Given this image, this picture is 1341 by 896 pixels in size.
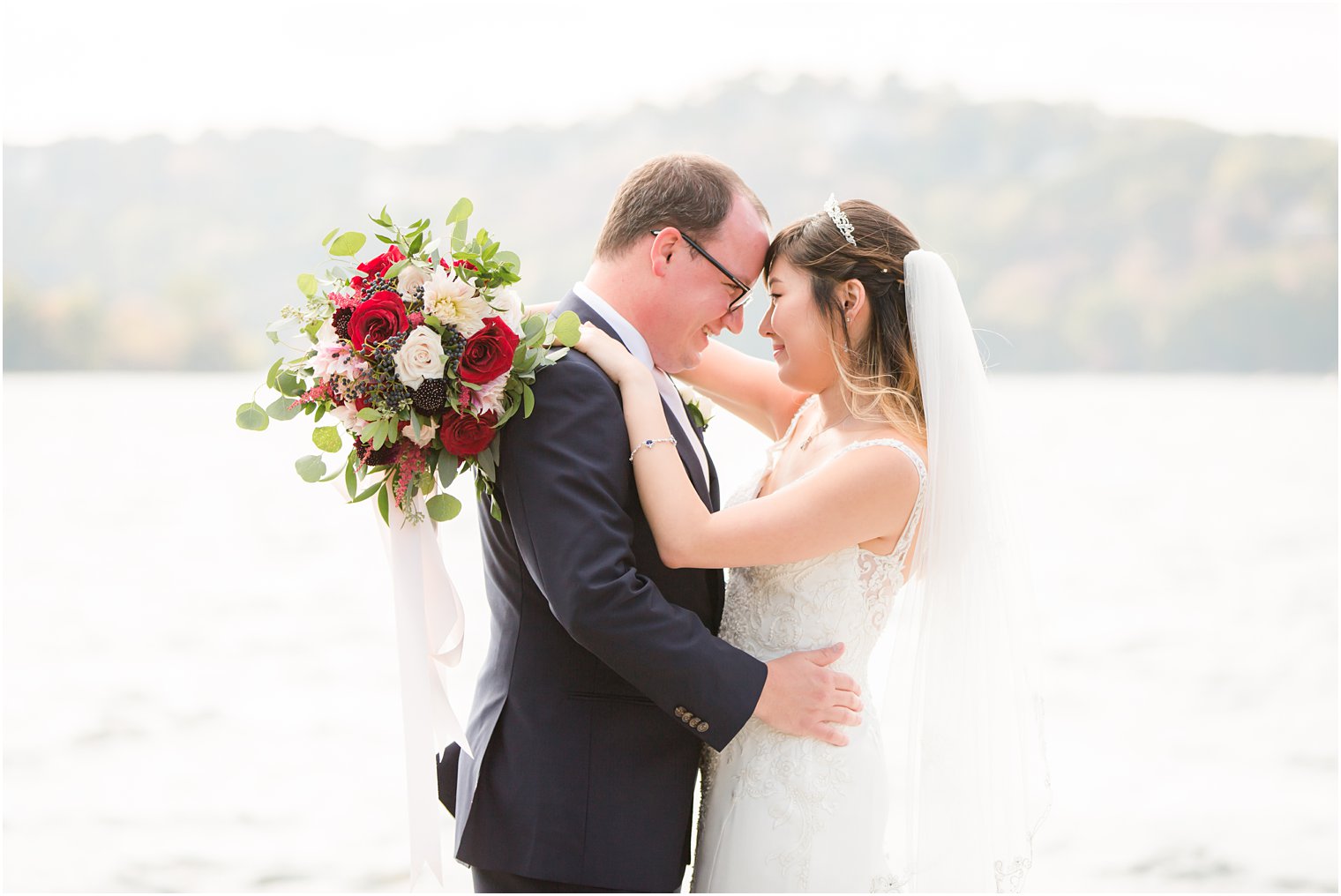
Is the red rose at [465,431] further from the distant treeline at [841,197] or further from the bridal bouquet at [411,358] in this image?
the distant treeline at [841,197]

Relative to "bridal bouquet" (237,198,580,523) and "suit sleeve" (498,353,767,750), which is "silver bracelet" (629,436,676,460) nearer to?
"suit sleeve" (498,353,767,750)

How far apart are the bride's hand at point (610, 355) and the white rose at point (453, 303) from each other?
28 centimetres

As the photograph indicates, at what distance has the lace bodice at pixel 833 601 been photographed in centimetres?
284

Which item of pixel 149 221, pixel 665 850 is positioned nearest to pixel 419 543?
pixel 665 850

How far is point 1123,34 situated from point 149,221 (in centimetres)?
3983

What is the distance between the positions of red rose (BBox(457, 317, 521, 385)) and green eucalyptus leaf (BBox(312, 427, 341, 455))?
34cm

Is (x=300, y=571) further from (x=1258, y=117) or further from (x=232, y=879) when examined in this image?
(x=1258, y=117)

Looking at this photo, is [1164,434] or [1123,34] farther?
[1123,34]

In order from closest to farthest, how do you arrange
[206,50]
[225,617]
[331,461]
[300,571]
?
[331,461] < [225,617] < [300,571] < [206,50]

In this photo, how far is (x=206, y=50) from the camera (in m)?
49.4

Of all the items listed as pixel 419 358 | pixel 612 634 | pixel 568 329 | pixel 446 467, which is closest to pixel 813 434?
pixel 568 329

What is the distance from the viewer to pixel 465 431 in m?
2.40

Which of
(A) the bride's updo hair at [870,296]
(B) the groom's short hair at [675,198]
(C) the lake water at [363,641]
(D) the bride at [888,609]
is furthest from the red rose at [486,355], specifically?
(A) the bride's updo hair at [870,296]

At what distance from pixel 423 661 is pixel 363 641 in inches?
784
